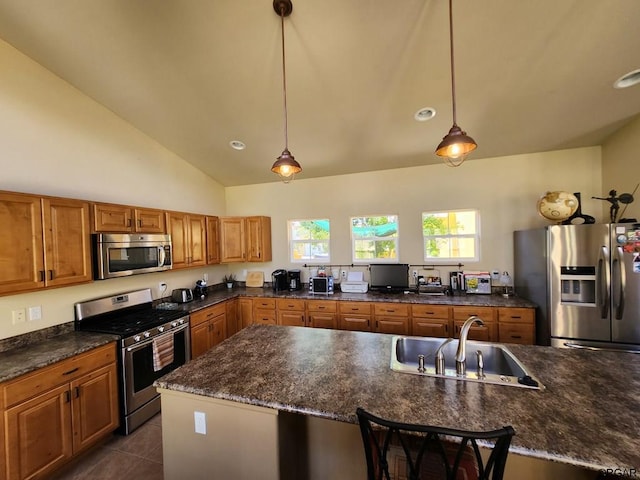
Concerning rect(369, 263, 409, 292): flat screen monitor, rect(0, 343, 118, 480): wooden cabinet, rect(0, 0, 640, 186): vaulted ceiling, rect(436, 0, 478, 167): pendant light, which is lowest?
rect(0, 343, 118, 480): wooden cabinet

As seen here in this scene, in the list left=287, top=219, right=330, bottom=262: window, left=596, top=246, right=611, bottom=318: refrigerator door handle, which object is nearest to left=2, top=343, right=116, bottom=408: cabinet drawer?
left=287, top=219, right=330, bottom=262: window

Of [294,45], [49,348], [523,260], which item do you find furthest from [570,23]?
[49,348]

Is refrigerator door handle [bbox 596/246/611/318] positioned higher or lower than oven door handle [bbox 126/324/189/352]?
higher

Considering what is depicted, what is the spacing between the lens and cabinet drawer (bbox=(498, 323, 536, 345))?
9.45 feet

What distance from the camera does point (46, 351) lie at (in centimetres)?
200

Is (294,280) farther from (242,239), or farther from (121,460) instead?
(121,460)

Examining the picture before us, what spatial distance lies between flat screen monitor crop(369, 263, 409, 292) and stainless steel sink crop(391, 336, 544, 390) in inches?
78.4

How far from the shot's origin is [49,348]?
6.76 ft

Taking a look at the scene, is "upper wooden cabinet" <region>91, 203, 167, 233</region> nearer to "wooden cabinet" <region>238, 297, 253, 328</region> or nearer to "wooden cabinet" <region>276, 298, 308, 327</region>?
"wooden cabinet" <region>238, 297, 253, 328</region>

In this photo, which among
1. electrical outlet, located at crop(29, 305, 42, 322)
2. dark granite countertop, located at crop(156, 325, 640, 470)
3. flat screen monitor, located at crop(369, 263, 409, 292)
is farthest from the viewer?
flat screen monitor, located at crop(369, 263, 409, 292)

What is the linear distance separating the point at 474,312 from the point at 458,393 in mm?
2147

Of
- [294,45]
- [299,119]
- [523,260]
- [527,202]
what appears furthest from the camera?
[527,202]

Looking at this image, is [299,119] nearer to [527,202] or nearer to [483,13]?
[483,13]

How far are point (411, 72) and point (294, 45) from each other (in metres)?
0.98
